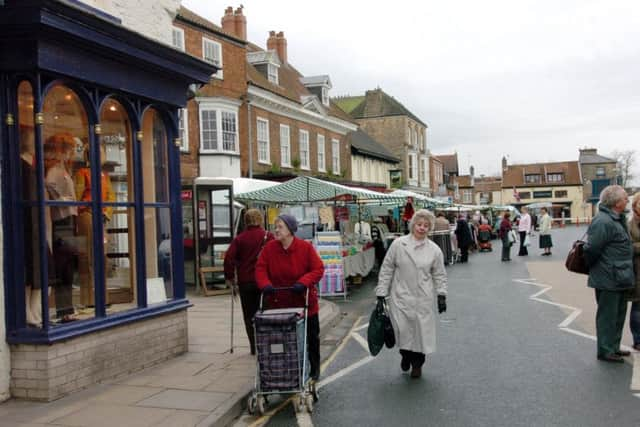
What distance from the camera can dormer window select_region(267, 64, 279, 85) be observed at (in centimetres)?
3005

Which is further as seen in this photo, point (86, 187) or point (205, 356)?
point (205, 356)

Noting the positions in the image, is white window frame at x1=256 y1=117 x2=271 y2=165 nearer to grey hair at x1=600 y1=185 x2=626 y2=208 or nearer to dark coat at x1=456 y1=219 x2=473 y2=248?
dark coat at x1=456 y1=219 x2=473 y2=248

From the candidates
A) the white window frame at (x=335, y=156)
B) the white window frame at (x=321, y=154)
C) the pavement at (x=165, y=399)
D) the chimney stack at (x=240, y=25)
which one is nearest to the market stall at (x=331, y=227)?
the pavement at (x=165, y=399)

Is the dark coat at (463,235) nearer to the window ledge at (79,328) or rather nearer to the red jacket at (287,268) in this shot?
the window ledge at (79,328)

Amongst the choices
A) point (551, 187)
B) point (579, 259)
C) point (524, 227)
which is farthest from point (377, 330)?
point (551, 187)

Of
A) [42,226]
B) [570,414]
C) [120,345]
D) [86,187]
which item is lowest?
[570,414]

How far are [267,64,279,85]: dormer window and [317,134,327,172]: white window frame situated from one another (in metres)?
4.68

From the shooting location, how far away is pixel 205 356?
729 cm

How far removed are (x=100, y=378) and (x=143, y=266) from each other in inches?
54.3

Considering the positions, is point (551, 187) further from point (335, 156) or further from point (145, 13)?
point (145, 13)

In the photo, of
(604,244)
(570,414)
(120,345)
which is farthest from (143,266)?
(604,244)

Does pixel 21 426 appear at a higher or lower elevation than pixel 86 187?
lower

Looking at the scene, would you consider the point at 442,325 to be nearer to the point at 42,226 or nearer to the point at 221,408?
the point at 221,408

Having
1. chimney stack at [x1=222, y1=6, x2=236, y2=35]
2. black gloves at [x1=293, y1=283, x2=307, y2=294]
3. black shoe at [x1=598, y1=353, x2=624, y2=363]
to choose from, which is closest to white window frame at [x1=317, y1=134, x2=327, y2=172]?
chimney stack at [x1=222, y1=6, x2=236, y2=35]
